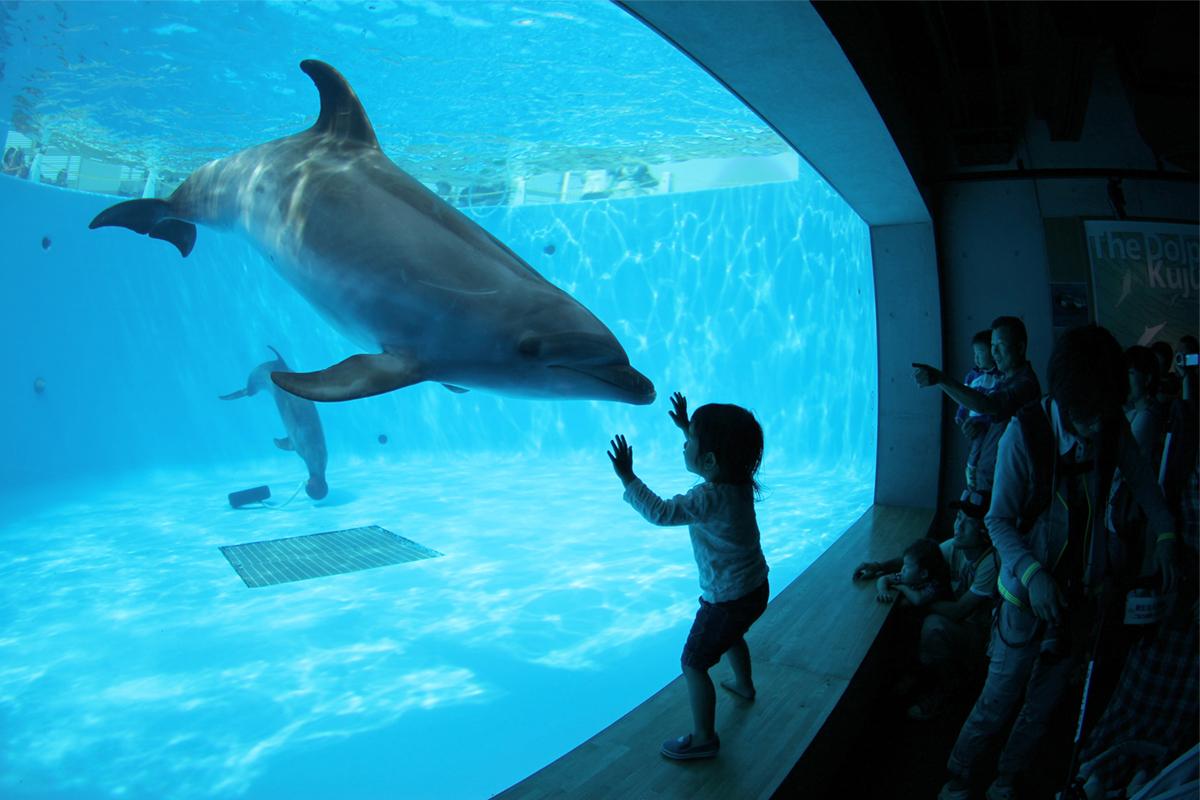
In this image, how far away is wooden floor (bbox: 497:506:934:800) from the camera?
3027mm

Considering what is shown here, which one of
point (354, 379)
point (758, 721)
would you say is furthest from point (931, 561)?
point (354, 379)

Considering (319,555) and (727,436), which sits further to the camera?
(319,555)

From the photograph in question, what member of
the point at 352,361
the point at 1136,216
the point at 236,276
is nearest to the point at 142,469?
the point at 236,276

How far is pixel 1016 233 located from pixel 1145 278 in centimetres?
151

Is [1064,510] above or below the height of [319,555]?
above

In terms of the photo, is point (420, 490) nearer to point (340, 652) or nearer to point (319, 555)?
point (319, 555)

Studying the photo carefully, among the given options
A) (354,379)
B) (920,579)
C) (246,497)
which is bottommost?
(246,497)

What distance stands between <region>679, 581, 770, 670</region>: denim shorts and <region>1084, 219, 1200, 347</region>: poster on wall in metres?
5.17

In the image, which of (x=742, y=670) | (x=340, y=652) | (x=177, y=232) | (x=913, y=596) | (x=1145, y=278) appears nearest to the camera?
(x=742, y=670)

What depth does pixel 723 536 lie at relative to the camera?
312cm

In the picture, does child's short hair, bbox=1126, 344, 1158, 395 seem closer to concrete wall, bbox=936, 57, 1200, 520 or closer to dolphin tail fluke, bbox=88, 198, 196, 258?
concrete wall, bbox=936, 57, 1200, 520

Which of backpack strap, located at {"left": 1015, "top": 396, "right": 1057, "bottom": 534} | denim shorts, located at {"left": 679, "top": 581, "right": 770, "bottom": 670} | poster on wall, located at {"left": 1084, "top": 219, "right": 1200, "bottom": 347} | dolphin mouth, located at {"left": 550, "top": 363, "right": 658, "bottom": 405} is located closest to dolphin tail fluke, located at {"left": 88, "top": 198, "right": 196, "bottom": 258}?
dolphin mouth, located at {"left": 550, "top": 363, "right": 658, "bottom": 405}

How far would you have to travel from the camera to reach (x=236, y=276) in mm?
34469

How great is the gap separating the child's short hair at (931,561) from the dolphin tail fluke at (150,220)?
222 inches
